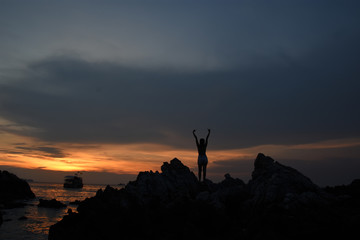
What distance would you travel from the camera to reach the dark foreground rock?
10867 millimetres

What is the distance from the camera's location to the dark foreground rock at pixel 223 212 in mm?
10867

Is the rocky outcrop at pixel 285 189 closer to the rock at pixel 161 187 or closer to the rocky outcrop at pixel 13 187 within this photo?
the rock at pixel 161 187

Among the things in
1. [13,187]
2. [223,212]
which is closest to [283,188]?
[223,212]

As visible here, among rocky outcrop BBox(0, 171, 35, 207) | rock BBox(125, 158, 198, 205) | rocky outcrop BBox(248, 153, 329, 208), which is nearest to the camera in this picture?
rocky outcrop BBox(248, 153, 329, 208)

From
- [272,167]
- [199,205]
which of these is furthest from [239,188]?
[199,205]

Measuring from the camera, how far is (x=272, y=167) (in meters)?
17.7

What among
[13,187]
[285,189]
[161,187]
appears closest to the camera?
[285,189]

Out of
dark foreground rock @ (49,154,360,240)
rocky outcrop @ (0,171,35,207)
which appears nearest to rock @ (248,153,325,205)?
dark foreground rock @ (49,154,360,240)

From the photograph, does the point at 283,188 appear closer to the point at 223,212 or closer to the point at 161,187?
the point at 223,212

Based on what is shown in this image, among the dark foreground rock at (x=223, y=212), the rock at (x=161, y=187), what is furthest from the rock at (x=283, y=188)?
the rock at (x=161, y=187)

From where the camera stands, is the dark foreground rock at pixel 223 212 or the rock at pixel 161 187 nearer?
the dark foreground rock at pixel 223 212

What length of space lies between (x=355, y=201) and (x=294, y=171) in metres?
3.99

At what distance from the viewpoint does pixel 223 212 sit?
1523cm

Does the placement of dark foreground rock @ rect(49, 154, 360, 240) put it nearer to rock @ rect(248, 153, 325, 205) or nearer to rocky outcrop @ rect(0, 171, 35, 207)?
rock @ rect(248, 153, 325, 205)
